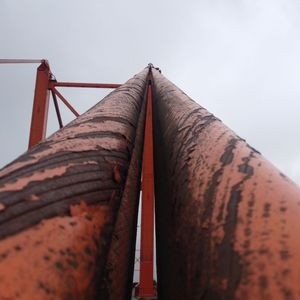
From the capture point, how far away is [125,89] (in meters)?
1.20

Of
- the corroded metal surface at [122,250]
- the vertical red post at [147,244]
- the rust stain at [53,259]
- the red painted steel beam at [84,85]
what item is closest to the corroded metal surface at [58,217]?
the rust stain at [53,259]

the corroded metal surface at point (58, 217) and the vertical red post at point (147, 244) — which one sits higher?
the vertical red post at point (147, 244)

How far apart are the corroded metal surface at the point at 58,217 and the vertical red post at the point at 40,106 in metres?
4.18

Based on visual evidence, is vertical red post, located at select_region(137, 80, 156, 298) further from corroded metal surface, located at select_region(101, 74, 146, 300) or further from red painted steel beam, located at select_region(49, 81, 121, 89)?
corroded metal surface, located at select_region(101, 74, 146, 300)

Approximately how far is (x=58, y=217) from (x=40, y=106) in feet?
15.5

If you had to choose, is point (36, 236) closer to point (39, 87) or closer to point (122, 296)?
point (122, 296)

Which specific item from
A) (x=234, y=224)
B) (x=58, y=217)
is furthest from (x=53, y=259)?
(x=234, y=224)

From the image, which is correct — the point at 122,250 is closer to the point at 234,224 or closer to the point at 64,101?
the point at 234,224

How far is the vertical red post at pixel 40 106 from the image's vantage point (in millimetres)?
4667

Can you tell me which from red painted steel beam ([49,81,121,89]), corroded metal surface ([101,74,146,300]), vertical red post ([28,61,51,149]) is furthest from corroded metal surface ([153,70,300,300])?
red painted steel beam ([49,81,121,89])

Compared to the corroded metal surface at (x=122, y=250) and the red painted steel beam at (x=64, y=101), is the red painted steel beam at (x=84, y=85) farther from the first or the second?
the corroded metal surface at (x=122, y=250)

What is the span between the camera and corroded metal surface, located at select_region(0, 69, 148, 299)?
0.31m

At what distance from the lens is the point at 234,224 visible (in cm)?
36

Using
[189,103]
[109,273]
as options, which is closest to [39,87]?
[189,103]
